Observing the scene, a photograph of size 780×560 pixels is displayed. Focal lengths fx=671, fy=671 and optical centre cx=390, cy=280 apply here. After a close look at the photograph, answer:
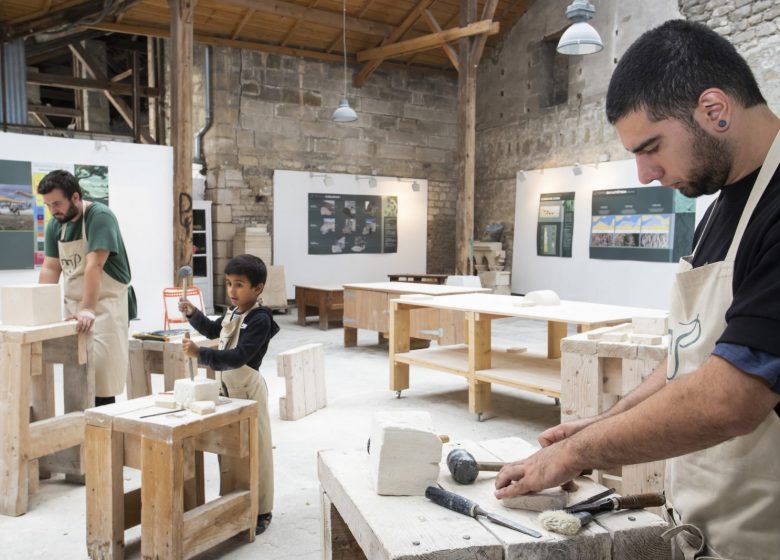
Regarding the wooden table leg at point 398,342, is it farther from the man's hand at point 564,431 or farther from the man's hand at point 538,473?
the man's hand at point 538,473

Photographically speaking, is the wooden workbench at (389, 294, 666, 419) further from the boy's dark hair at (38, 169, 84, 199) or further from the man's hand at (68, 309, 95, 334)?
the boy's dark hair at (38, 169, 84, 199)

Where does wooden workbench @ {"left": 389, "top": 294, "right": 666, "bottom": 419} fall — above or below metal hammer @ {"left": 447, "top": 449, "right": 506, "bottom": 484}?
below

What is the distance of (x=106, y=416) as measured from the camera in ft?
8.89

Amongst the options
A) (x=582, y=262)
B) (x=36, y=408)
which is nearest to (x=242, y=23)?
(x=582, y=262)

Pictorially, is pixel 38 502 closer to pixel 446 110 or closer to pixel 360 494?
pixel 360 494

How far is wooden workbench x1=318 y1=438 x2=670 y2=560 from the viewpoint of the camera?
122cm

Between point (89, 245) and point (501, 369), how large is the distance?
3.10 metres

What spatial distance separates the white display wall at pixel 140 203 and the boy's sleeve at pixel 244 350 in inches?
234

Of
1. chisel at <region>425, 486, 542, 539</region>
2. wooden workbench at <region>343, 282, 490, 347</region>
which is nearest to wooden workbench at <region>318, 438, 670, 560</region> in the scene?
chisel at <region>425, 486, 542, 539</region>

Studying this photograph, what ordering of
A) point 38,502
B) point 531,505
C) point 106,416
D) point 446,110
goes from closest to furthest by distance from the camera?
point 531,505
point 106,416
point 38,502
point 446,110

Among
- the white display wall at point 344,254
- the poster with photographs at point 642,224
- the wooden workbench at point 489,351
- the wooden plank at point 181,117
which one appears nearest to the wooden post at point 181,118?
the wooden plank at point 181,117

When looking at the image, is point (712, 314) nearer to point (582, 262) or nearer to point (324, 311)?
point (324, 311)

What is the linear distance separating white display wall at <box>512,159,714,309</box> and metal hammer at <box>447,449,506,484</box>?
953 cm

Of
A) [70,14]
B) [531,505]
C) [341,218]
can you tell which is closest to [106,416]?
[531,505]
